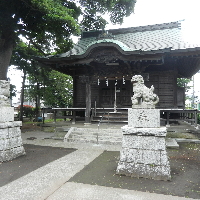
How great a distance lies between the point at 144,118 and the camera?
13.9ft

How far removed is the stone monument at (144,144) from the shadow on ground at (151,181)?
0.21m

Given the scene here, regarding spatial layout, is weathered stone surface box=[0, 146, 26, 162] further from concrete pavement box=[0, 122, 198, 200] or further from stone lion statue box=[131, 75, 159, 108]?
stone lion statue box=[131, 75, 159, 108]

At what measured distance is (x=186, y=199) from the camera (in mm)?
2928

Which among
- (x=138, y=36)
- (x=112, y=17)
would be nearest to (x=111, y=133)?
(x=138, y=36)

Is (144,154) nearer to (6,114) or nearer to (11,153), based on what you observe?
(11,153)

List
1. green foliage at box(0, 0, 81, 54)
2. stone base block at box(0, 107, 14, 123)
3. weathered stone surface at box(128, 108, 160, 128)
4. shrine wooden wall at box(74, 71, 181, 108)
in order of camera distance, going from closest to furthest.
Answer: weathered stone surface at box(128, 108, 160, 128)
stone base block at box(0, 107, 14, 123)
green foliage at box(0, 0, 81, 54)
shrine wooden wall at box(74, 71, 181, 108)

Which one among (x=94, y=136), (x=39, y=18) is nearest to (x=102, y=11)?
(x=39, y=18)

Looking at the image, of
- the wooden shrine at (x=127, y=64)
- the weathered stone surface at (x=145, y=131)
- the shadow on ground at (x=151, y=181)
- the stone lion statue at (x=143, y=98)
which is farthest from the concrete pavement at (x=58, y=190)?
the wooden shrine at (x=127, y=64)

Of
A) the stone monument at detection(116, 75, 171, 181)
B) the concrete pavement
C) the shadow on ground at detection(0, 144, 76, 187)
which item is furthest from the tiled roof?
the concrete pavement

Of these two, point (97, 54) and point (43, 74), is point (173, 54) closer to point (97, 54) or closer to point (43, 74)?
point (97, 54)

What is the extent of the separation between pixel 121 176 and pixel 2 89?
4.59 metres

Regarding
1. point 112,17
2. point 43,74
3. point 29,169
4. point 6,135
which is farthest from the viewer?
point 112,17

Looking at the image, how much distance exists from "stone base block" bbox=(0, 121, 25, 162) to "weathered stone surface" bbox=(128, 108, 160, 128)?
3.94 metres

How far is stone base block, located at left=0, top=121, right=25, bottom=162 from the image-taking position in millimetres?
5250
